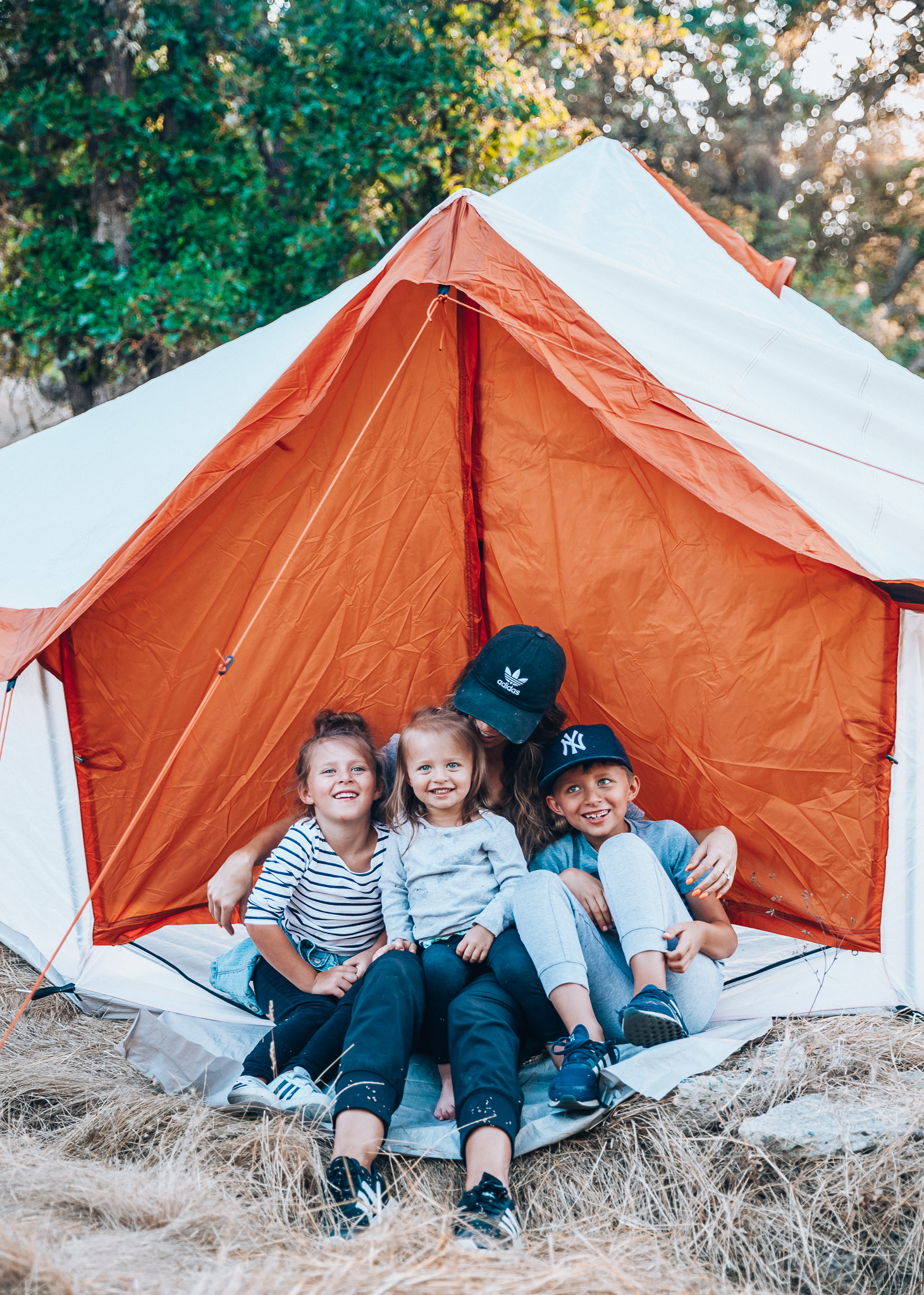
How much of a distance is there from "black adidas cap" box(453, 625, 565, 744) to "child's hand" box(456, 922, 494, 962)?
420 millimetres

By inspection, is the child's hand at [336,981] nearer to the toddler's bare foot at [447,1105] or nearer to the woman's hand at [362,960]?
the woman's hand at [362,960]

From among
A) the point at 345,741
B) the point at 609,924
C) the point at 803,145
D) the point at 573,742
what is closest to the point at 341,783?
the point at 345,741

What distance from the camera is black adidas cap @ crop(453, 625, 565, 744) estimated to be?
2.14 m

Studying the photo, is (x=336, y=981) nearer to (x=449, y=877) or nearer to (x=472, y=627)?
(x=449, y=877)

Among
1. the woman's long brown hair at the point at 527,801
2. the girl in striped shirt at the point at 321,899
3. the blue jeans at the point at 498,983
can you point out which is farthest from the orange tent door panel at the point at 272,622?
the blue jeans at the point at 498,983

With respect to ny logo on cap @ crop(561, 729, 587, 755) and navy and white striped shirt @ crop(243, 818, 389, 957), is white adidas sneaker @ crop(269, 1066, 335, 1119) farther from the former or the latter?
ny logo on cap @ crop(561, 729, 587, 755)

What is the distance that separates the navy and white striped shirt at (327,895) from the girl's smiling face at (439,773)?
0.14 meters

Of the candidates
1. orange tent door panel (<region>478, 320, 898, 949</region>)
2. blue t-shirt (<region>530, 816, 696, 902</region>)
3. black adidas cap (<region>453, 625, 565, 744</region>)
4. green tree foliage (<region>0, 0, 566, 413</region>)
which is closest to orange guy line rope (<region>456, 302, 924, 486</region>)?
orange tent door panel (<region>478, 320, 898, 949</region>)

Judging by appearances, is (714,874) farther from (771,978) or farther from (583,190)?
(583,190)

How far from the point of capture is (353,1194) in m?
1.41

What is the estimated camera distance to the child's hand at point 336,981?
1969 millimetres

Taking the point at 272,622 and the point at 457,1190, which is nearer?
the point at 457,1190

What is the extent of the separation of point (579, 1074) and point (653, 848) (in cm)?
61

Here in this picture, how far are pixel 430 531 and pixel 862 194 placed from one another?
960cm
